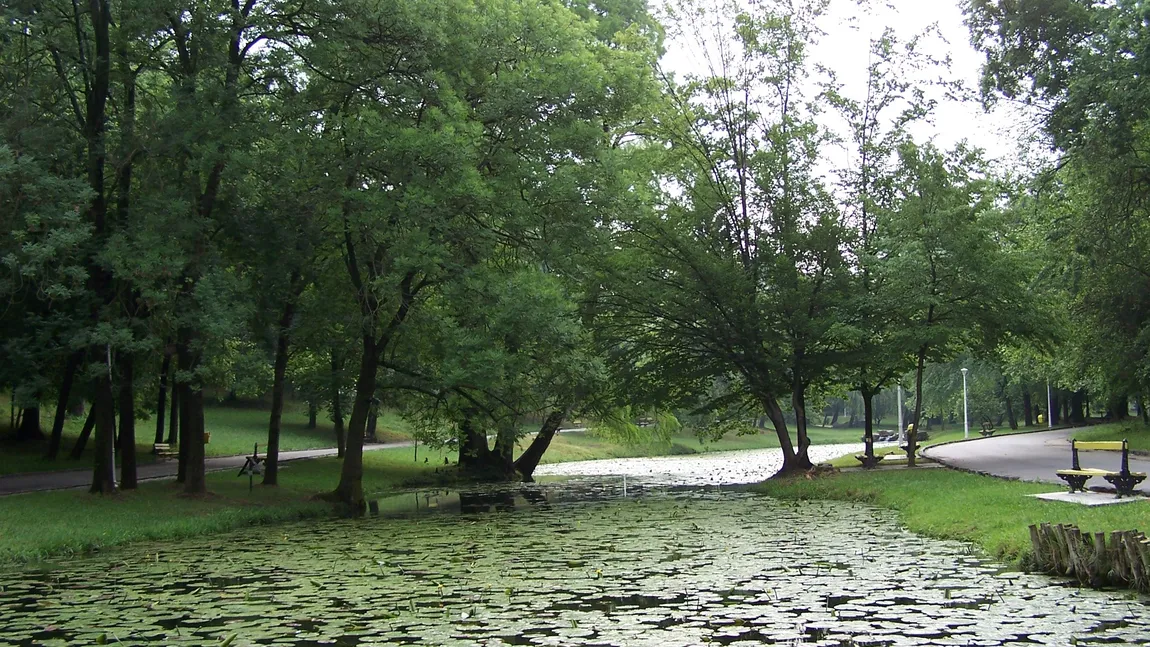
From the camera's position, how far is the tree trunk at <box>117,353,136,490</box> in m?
23.4

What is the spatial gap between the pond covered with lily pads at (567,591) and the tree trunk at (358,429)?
5.24 m

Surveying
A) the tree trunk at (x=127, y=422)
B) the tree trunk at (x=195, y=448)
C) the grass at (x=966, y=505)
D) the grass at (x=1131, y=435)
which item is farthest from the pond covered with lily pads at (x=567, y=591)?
the grass at (x=1131, y=435)

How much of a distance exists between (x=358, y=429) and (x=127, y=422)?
18.1ft

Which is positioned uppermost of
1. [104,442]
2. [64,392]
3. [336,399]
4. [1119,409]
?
[64,392]

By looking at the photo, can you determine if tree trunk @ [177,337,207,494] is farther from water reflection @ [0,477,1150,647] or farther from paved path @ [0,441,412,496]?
water reflection @ [0,477,1150,647]

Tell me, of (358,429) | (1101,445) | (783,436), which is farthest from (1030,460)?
(358,429)

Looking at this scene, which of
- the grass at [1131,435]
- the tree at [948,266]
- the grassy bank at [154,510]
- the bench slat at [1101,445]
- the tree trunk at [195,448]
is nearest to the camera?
the grassy bank at [154,510]

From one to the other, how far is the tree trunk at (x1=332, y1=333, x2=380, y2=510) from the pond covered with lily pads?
5241 mm

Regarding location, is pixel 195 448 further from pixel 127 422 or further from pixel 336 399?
pixel 336 399

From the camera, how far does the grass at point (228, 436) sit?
33969 millimetres

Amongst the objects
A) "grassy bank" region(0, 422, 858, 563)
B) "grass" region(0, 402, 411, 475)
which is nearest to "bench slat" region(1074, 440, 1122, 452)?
"grassy bank" region(0, 422, 858, 563)

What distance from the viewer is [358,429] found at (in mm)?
25609

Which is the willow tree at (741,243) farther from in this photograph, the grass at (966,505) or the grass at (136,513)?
the grass at (136,513)

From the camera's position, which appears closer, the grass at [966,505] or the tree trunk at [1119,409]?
the grass at [966,505]
